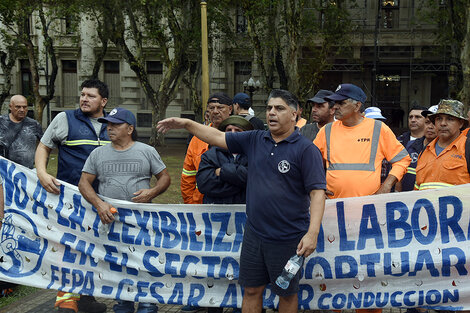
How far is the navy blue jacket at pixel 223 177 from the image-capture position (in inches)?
175

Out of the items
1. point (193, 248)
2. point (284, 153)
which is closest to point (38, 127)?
point (193, 248)

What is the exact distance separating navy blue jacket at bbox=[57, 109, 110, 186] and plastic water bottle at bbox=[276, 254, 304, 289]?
2.46m

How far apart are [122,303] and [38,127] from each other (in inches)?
114

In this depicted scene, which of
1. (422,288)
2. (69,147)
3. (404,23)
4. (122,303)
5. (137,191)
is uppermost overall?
(404,23)

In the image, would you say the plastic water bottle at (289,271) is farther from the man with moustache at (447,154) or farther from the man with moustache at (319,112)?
the man with moustache at (319,112)

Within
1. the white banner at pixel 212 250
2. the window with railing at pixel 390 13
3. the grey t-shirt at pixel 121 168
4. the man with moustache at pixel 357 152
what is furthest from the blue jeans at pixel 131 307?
the window with railing at pixel 390 13

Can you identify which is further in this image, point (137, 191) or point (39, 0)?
point (39, 0)

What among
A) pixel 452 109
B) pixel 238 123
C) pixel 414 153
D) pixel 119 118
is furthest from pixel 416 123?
pixel 119 118

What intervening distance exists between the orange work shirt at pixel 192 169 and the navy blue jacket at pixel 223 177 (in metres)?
0.59

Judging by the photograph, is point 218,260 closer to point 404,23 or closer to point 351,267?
point 351,267

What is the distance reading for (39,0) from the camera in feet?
76.1

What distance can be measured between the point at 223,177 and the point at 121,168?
1.01 m

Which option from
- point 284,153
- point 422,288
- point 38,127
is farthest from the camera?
point 38,127

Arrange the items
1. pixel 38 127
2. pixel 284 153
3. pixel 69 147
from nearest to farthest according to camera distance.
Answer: pixel 284 153
pixel 69 147
pixel 38 127
